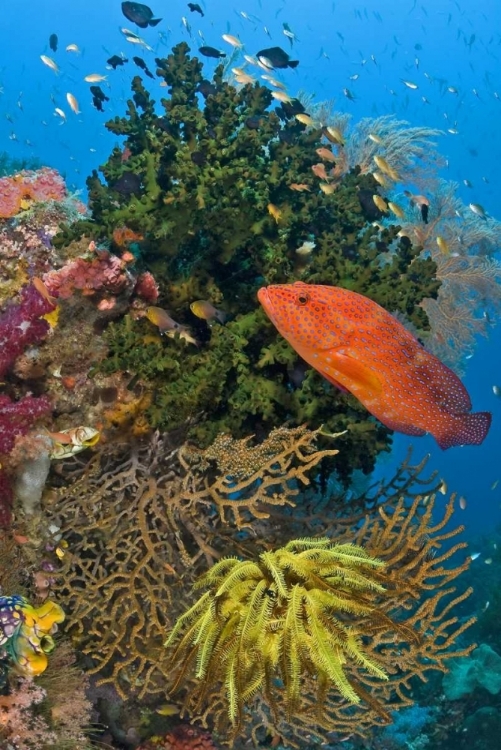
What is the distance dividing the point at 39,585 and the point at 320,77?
145907 mm

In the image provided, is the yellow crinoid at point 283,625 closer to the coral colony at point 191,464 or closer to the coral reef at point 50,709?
the coral colony at point 191,464

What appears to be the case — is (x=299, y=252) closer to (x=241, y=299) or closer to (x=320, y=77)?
Result: (x=241, y=299)

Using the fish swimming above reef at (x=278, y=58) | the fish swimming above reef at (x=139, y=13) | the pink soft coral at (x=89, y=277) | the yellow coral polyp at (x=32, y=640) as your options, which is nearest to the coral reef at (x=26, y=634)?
the yellow coral polyp at (x=32, y=640)

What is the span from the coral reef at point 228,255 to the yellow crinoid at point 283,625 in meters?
1.18

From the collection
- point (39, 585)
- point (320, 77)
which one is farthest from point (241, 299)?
point (320, 77)

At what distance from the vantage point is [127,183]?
454cm

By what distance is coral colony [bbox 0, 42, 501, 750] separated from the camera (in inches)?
121

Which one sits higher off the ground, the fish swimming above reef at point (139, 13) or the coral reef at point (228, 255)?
the fish swimming above reef at point (139, 13)

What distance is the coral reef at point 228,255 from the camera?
158 inches

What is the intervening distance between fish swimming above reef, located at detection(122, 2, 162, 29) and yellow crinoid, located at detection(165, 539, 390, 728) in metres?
9.46

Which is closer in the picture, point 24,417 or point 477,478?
point 24,417

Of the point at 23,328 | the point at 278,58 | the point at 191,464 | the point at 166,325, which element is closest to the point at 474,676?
the point at 191,464

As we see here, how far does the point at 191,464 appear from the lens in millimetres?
4109

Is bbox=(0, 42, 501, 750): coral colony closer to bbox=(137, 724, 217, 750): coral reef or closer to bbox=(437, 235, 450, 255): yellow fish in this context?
bbox=(137, 724, 217, 750): coral reef
